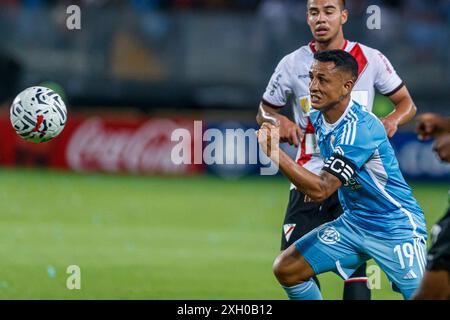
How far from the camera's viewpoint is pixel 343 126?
7.04 metres

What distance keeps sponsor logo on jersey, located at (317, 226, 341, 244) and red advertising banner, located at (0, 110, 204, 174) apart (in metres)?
13.1

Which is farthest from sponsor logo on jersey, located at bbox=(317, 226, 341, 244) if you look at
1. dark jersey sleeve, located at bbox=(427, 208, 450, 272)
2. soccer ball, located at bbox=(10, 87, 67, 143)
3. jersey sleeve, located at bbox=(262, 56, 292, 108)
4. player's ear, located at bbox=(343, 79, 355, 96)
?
soccer ball, located at bbox=(10, 87, 67, 143)

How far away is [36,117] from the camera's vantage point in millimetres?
8297

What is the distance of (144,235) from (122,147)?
286 inches

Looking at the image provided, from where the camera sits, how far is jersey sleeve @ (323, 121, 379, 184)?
22.4 feet

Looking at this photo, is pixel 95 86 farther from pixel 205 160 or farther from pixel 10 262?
pixel 10 262

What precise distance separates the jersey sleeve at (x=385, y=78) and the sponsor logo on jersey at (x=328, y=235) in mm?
1512

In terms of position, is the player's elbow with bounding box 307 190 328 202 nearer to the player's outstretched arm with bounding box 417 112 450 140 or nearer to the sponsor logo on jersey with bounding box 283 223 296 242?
the player's outstretched arm with bounding box 417 112 450 140

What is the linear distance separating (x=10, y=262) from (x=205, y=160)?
30.9 feet

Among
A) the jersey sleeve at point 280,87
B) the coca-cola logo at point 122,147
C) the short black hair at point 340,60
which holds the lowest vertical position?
the coca-cola logo at point 122,147

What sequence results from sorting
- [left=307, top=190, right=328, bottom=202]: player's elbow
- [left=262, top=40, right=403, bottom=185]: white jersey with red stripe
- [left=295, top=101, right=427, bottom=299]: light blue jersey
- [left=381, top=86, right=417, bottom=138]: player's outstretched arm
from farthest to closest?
[left=262, top=40, right=403, bottom=185]: white jersey with red stripe < [left=381, top=86, right=417, bottom=138]: player's outstretched arm < [left=295, top=101, right=427, bottom=299]: light blue jersey < [left=307, top=190, right=328, bottom=202]: player's elbow

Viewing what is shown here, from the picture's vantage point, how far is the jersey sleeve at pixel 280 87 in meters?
8.40

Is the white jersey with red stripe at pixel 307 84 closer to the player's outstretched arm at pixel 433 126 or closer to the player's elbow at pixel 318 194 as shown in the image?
the player's elbow at pixel 318 194

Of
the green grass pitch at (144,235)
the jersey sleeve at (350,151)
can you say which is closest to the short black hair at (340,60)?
the jersey sleeve at (350,151)
